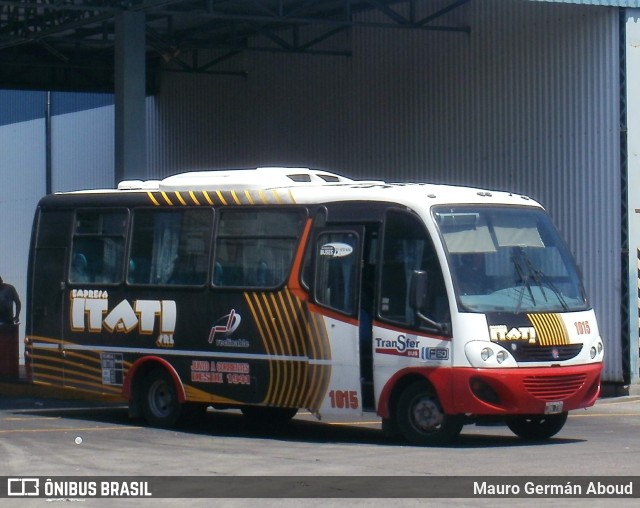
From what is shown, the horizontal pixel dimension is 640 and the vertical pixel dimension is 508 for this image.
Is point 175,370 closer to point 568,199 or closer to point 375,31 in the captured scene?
point 568,199

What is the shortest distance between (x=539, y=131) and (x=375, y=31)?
563cm

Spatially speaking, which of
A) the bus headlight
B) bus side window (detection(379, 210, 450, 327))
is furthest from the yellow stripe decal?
bus side window (detection(379, 210, 450, 327))

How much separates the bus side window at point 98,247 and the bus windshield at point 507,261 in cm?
457

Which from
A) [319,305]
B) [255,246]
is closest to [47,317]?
[255,246]

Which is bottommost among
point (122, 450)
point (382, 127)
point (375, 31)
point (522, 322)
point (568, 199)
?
point (122, 450)

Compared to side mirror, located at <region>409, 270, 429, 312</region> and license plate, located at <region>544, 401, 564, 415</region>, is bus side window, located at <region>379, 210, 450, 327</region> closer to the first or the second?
side mirror, located at <region>409, 270, 429, 312</region>

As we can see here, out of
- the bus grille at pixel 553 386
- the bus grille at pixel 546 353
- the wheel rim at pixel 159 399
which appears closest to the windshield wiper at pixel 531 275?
the bus grille at pixel 546 353

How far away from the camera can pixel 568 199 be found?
810 inches

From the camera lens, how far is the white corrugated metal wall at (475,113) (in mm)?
20031

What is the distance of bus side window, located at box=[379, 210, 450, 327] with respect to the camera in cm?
1350

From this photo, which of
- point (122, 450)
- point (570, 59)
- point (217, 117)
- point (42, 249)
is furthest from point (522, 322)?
point (217, 117)

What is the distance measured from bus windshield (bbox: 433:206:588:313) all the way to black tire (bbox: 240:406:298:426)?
3.97 metres

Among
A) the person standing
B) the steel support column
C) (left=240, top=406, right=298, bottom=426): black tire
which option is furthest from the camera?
the person standing

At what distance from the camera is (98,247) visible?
16625mm
